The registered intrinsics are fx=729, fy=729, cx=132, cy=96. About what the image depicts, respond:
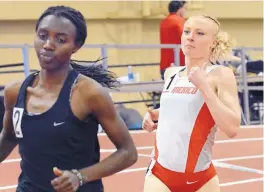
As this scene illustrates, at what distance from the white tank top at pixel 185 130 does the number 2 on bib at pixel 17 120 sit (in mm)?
1153

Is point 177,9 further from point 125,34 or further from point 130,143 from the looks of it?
point 130,143

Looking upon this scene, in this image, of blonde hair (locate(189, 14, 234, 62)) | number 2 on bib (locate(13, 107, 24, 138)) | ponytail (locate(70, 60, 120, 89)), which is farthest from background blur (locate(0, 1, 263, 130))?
number 2 on bib (locate(13, 107, 24, 138))

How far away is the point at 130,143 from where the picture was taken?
314 centimetres

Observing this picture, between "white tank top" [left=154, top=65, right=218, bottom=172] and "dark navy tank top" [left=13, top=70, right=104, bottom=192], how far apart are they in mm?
983

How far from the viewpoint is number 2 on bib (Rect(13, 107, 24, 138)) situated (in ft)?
10.1

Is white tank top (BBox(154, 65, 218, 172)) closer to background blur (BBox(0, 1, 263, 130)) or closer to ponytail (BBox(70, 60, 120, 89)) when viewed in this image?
ponytail (BBox(70, 60, 120, 89))

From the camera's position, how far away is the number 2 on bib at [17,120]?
10.1ft

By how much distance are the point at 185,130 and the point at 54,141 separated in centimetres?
119

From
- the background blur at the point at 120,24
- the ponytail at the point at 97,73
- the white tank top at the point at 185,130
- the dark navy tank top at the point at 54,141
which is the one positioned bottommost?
the background blur at the point at 120,24

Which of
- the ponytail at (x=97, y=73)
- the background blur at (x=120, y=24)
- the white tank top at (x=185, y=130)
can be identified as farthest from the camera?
the background blur at (x=120, y=24)

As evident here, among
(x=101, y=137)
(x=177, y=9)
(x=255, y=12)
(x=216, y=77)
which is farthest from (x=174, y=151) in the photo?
(x=255, y=12)

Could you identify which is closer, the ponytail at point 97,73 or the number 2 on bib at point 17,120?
the number 2 on bib at point 17,120

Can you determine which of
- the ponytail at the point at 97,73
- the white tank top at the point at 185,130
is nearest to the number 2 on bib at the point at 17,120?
the ponytail at the point at 97,73

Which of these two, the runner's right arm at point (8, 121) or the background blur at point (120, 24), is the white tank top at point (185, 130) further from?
the background blur at point (120, 24)
